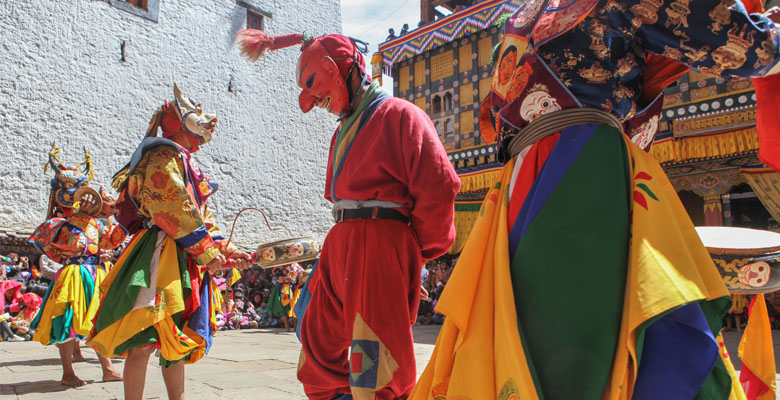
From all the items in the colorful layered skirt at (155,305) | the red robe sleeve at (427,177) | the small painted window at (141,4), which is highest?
the small painted window at (141,4)

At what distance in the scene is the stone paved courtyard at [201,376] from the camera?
3520 mm

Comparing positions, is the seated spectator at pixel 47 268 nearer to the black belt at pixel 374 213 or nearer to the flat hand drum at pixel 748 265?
the black belt at pixel 374 213

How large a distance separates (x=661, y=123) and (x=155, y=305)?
896 cm

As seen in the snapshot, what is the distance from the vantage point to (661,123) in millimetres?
9391

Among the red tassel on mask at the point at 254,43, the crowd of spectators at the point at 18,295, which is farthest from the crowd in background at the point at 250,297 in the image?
the red tassel on mask at the point at 254,43

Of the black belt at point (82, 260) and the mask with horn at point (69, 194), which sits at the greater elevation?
the mask with horn at point (69, 194)

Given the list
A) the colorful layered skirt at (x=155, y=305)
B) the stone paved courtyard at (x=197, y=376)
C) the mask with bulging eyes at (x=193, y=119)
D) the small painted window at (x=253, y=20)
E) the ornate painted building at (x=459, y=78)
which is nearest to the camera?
the colorful layered skirt at (x=155, y=305)

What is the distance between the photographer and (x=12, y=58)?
10992mm

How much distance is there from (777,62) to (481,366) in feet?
3.21

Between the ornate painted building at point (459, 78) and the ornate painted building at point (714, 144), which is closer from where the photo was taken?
the ornate painted building at point (714, 144)

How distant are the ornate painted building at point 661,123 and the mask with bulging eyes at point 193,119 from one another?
6.77 m

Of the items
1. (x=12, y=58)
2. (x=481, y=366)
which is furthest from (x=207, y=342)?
(x=12, y=58)

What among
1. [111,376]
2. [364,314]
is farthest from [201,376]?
[364,314]

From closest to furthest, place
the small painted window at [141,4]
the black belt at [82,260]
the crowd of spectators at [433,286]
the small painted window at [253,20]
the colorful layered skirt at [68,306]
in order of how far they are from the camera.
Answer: the colorful layered skirt at [68,306] < the black belt at [82,260] < the crowd of spectators at [433,286] < the small painted window at [141,4] < the small painted window at [253,20]
